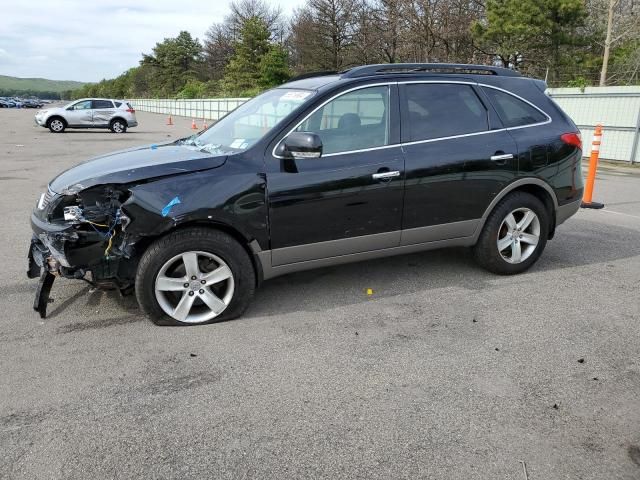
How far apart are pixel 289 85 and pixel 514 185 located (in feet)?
7.41

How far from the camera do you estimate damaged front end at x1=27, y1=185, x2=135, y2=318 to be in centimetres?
370

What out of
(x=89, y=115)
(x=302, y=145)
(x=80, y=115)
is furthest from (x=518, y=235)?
(x=80, y=115)

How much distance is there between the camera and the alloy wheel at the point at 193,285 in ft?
12.5

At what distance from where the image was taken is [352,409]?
2.96 metres

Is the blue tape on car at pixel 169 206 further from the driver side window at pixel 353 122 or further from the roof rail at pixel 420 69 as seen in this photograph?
the roof rail at pixel 420 69

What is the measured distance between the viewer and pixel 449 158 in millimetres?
4570

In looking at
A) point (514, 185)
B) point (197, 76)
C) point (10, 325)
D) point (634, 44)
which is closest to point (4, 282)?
point (10, 325)

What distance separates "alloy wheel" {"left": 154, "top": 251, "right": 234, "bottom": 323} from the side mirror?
94cm

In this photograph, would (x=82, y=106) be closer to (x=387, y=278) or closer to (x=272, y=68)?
(x=387, y=278)

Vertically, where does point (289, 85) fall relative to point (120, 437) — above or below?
above

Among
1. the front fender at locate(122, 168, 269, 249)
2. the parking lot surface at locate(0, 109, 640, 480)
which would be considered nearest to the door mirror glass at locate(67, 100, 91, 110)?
the parking lot surface at locate(0, 109, 640, 480)

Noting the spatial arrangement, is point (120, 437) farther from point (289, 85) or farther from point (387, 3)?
point (387, 3)

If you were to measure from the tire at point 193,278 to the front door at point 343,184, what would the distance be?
1.07 feet

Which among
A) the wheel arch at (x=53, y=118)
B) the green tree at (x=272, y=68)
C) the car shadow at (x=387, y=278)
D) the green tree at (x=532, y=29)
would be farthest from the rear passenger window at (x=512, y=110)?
the green tree at (x=272, y=68)
